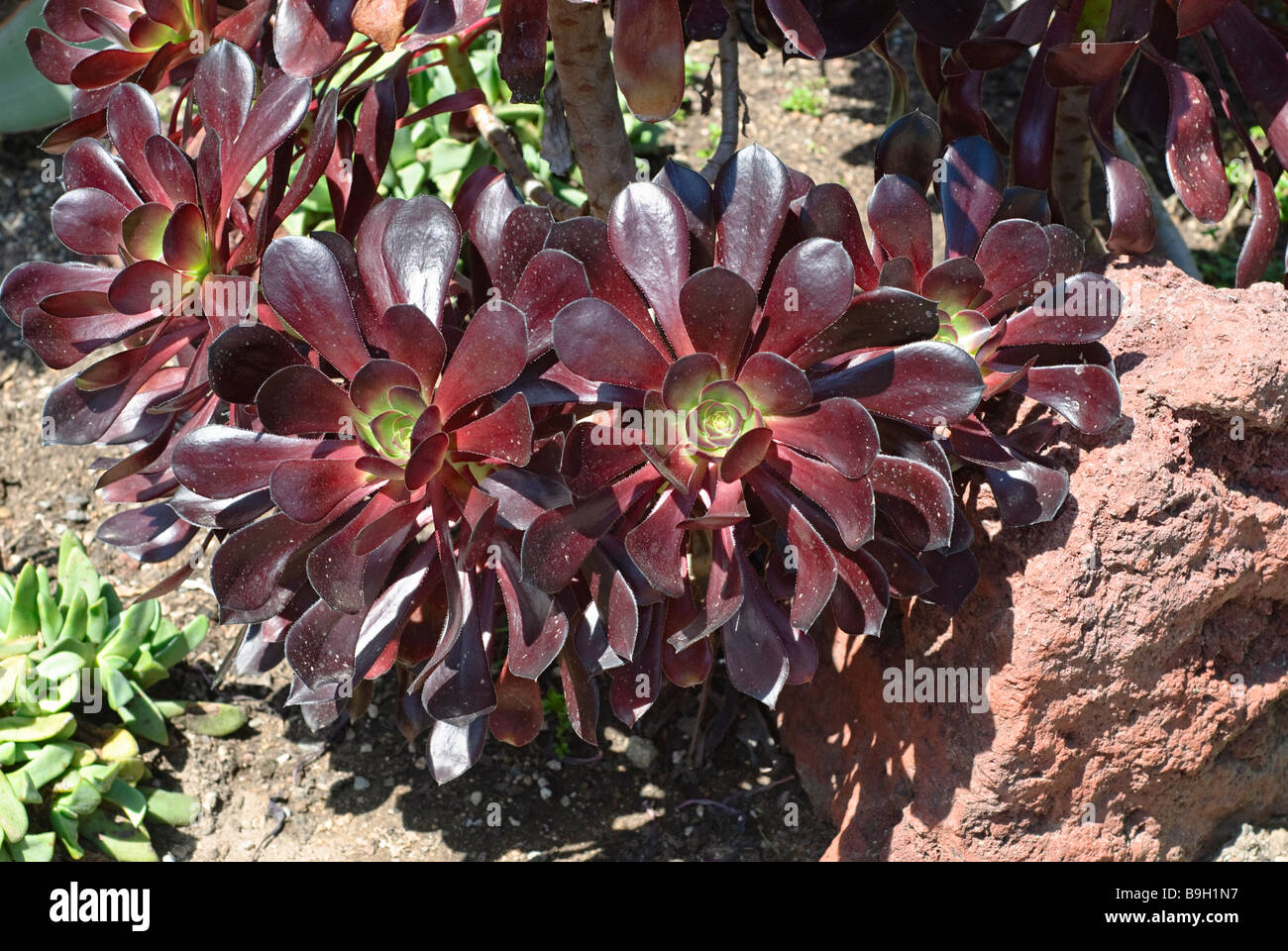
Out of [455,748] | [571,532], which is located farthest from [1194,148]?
[455,748]

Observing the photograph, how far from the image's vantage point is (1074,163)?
2.44 metres

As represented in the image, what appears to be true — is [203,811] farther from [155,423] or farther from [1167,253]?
[1167,253]

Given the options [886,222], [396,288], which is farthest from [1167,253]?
[396,288]

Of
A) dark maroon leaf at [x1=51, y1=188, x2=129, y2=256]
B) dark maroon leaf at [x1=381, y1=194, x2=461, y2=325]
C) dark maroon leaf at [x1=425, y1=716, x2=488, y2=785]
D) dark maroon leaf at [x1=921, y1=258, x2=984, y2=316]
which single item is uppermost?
dark maroon leaf at [x1=51, y1=188, x2=129, y2=256]

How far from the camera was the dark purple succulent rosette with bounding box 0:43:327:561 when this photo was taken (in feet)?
5.82

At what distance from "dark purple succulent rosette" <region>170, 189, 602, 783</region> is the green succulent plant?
93cm

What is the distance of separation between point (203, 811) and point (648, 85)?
2037 millimetres

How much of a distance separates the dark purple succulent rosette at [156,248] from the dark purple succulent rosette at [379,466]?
0.47ft

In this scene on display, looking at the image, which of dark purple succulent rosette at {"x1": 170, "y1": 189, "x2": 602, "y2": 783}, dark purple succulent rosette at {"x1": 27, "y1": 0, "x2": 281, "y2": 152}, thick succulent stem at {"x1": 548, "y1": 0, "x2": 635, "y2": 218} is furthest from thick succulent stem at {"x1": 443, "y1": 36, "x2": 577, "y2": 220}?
dark purple succulent rosette at {"x1": 170, "y1": 189, "x2": 602, "y2": 783}

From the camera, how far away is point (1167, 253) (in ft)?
9.64

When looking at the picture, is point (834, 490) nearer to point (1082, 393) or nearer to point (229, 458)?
point (1082, 393)

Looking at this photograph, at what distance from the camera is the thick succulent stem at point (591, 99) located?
2.01 metres

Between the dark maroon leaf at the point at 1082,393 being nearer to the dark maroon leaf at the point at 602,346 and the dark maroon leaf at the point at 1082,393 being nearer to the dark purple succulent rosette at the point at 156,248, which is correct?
the dark maroon leaf at the point at 602,346

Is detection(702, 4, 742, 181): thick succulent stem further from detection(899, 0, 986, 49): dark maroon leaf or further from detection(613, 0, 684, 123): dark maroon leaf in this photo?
detection(613, 0, 684, 123): dark maroon leaf
